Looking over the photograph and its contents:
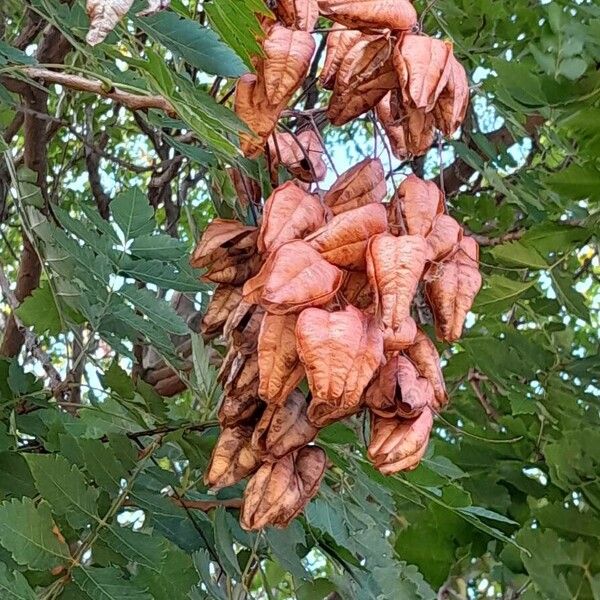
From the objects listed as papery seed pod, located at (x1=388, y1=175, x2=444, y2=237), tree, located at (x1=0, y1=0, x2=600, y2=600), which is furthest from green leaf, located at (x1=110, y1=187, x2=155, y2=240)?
papery seed pod, located at (x1=388, y1=175, x2=444, y2=237)

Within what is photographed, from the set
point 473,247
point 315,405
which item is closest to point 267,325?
point 315,405

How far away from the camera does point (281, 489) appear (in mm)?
570

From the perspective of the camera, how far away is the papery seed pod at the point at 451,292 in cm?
57

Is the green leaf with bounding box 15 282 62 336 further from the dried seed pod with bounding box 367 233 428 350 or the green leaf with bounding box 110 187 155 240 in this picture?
the dried seed pod with bounding box 367 233 428 350

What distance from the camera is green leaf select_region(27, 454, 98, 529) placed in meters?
0.66

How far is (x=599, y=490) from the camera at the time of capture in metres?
0.97

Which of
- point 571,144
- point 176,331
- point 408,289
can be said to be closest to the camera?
point 408,289

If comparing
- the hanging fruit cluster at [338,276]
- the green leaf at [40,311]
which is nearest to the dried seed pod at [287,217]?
the hanging fruit cluster at [338,276]

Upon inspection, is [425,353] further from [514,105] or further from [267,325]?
[514,105]

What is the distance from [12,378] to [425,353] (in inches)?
16.9

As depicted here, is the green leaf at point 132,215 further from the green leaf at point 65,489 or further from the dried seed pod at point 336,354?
the dried seed pod at point 336,354

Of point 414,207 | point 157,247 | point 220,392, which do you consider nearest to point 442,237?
point 414,207

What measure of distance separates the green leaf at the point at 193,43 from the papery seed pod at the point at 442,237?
14 centimetres

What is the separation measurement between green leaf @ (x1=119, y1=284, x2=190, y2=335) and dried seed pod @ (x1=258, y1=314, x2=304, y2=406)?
0.27m
